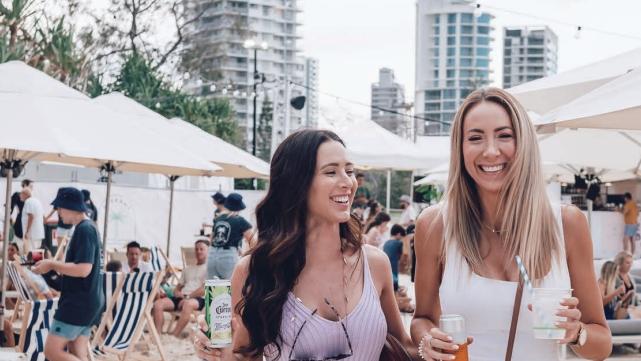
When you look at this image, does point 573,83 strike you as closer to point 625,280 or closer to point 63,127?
point 625,280

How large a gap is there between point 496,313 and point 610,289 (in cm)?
721

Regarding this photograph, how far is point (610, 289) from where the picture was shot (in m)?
9.12

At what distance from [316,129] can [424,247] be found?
66 centimetres

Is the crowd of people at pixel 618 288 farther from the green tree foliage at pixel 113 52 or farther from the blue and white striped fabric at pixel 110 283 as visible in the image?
the green tree foliage at pixel 113 52

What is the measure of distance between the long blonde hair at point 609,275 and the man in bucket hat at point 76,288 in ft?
17.7

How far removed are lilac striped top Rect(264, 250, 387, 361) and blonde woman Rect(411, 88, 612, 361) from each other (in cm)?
20

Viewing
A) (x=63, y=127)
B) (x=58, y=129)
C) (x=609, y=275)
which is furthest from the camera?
(x=609, y=275)

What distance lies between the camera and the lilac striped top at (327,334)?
2.79 metres

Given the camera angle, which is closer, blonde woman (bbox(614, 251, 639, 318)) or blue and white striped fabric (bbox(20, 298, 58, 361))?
blue and white striped fabric (bbox(20, 298, 58, 361))

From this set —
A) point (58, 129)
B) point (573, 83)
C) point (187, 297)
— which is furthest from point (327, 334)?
point (187, 297)

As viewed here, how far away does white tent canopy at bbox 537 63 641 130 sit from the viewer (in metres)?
4.56

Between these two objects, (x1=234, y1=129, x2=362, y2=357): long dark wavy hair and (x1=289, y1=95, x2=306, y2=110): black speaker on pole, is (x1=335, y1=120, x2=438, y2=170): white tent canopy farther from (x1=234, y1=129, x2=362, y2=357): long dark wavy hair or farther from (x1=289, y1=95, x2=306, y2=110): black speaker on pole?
(x1=234, y1=129, x2=362, y2=357): long dark wavy hair

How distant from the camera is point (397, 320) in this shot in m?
3.02

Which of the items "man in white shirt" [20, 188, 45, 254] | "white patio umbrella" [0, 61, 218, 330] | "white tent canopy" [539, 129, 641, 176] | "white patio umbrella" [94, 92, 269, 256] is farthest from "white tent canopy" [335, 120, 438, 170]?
"white patio umbrella" [0, 61, 218, 330]
